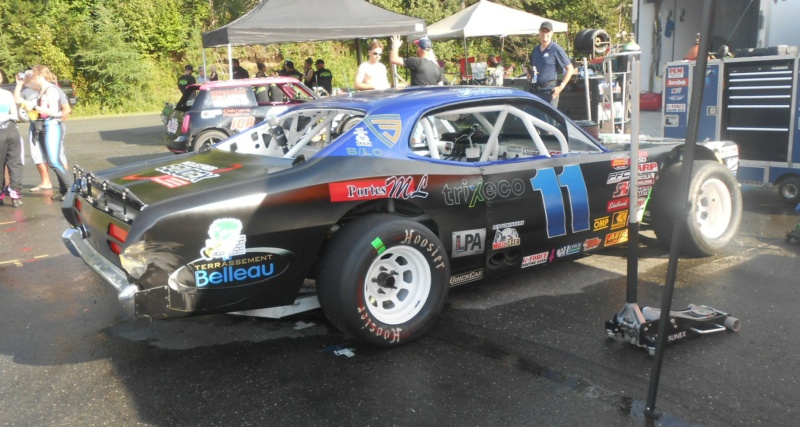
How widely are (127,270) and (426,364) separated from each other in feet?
5.30

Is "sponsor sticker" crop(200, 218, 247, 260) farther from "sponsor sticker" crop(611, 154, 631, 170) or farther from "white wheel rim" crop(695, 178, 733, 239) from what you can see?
"white wheel rim" crop(695, 178, 733, 239)

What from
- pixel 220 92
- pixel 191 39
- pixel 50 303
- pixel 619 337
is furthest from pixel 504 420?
pixel 191 39

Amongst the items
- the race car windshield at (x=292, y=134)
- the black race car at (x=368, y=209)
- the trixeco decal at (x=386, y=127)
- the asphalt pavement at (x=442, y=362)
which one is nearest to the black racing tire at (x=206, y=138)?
the asphalt pavement at (x=442, y=362)

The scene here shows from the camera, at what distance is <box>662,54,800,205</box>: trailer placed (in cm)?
738

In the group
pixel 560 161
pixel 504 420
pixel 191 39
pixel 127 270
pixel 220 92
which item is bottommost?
pixel 504 420

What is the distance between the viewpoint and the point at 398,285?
406 centimetres

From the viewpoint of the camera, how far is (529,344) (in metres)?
3.96

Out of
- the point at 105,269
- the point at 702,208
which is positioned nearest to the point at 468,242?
the point at 105,269

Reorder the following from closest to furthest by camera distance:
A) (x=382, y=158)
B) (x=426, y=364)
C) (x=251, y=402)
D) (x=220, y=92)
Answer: (x=251, y=402)
(x=426, y=364)
(x=382, y=158)
(x=220, y=92)

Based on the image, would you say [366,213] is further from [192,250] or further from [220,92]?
[220,92]

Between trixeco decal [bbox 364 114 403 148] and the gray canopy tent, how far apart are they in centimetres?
947

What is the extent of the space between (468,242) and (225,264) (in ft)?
5.08

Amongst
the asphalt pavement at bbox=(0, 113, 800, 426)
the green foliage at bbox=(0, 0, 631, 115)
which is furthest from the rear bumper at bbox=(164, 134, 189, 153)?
the green foliage at bbox=(0, 0, 631, 115)

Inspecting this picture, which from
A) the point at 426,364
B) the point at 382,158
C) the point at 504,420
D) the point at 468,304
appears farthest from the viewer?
the point at 468,304
